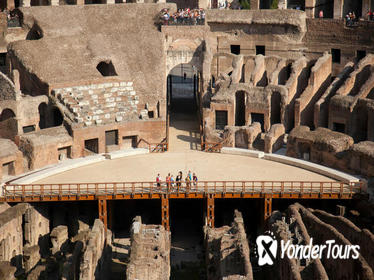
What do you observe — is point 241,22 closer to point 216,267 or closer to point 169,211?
point 169,211

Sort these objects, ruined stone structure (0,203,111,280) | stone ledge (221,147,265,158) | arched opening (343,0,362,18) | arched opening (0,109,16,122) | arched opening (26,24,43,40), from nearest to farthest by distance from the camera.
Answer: ruined stone structure (0,203,111,280), stone ledge (221,147,265,158), arched opening (0,109,16,122), arched opening (26,24,43,40), arched opening (343,0,362,18)

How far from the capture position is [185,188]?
166 ft

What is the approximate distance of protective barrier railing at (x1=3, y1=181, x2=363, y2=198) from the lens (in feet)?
164

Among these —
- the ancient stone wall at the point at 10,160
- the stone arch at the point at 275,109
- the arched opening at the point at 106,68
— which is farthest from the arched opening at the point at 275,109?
the ancient stone wall at the point at 10,160

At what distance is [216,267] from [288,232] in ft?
14.0

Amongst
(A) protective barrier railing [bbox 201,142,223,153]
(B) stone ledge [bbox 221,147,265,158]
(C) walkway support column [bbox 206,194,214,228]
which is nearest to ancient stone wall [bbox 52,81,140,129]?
(A) protective barrier railing [bbox 201,142,223,153]

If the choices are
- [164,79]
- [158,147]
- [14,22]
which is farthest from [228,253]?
[14,22]

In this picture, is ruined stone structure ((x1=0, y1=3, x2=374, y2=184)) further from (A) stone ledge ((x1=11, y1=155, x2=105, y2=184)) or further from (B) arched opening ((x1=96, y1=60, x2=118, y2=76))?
(A) stone ledge ((x1=11, y1=155, x2=105, y2=184))

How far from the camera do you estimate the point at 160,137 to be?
59.8 metres

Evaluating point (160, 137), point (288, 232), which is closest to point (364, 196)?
point (288, 232)

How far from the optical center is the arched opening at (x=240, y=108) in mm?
63656

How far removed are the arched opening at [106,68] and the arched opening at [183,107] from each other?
574cm

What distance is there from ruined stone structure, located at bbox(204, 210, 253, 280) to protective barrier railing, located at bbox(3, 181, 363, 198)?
219 cm

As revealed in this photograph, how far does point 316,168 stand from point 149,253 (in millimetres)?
14396
